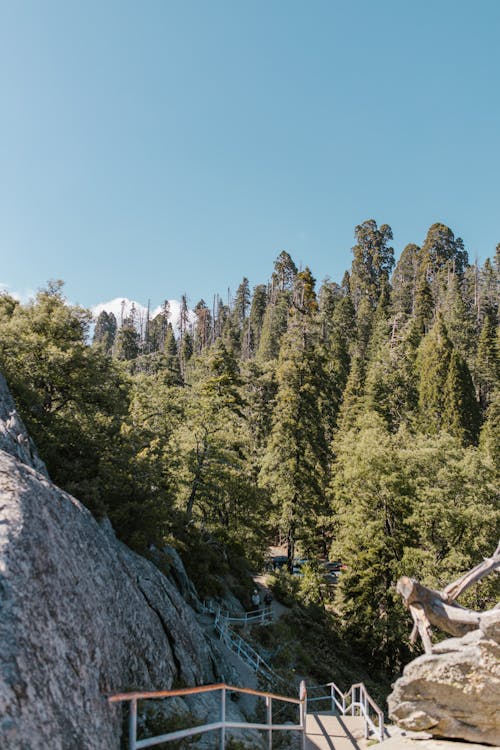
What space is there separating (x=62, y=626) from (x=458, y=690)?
19.6 feet

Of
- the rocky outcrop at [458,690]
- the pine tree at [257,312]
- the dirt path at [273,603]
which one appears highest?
the pine tree at [257,312]

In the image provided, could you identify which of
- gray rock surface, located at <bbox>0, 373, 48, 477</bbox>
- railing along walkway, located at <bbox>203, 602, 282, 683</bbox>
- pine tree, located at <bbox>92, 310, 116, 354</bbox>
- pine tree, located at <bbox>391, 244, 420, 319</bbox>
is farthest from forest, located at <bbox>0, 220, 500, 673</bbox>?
pine tree, located at <bbox>92, 310, 116, 354</bbox>

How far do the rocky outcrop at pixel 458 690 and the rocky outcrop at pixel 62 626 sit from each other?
403 cm

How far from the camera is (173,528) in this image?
18.8 m

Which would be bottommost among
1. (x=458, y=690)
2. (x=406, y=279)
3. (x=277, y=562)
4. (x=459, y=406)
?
(x=277, y=562)

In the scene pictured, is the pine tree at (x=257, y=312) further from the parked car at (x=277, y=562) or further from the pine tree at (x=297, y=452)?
the pine tree at (x=297, y=452)

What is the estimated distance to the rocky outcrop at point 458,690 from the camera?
22.7 feet

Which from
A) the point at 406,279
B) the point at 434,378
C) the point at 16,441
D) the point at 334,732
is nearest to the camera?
the point at 16,441

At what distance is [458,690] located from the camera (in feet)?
23.4

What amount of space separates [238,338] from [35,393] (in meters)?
73.6

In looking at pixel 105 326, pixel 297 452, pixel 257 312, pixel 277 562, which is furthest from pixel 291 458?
pixel 105 326

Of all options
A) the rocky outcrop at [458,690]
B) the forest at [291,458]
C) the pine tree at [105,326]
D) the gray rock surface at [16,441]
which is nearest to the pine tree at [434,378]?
the forest at [291,458]

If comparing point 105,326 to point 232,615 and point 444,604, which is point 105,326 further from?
point 444,604

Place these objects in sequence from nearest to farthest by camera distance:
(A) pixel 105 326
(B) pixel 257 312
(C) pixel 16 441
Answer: (C) pixel 16 441 → (B) pixel 257 312 → (A) pixel 105 326
